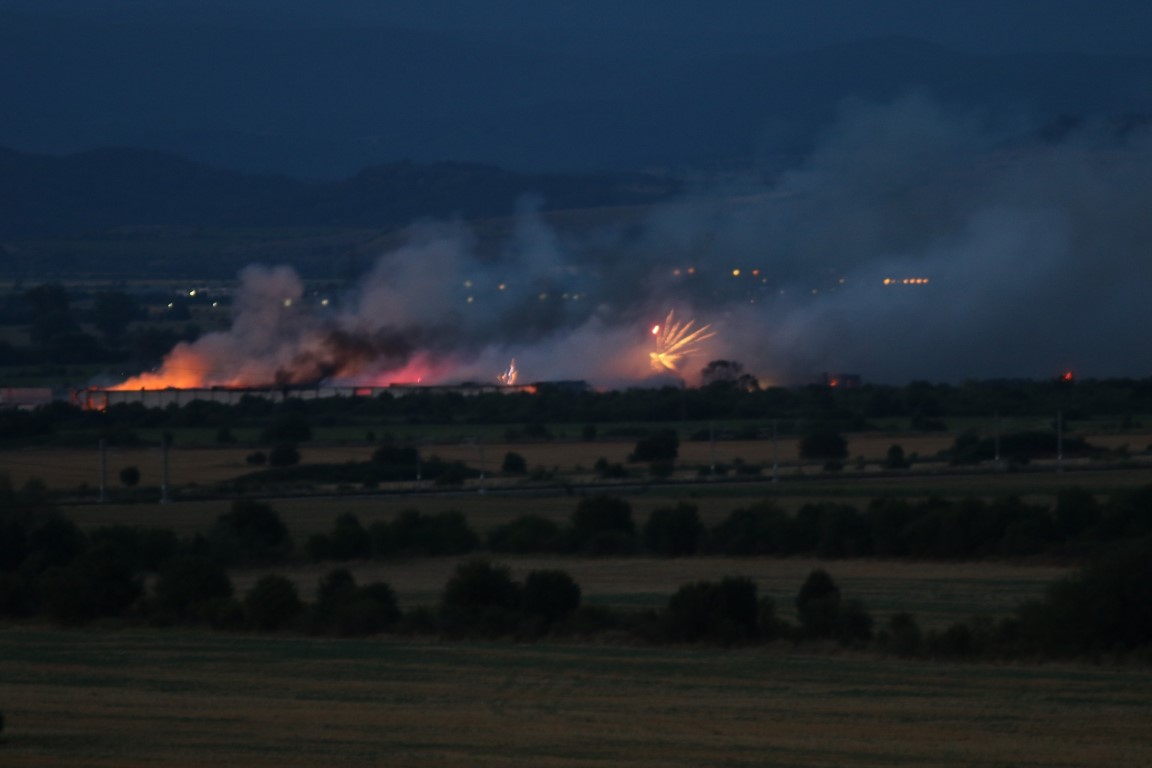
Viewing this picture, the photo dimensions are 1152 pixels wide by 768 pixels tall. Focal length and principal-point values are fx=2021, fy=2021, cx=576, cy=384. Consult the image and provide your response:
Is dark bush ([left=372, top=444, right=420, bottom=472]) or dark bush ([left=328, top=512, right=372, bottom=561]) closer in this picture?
dark bush ([left=328, top=512, right=372, bottom=561])

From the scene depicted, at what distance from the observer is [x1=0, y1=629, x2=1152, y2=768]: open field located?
1842 centimetres

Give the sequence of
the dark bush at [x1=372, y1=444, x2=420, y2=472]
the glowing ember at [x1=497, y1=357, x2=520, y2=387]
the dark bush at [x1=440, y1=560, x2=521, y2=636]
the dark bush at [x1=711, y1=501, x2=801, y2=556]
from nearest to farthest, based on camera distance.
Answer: the dark bush at [x1=440, y1=560, x2=521, y2=636], the dark bush at [x1=711, y1=501, x2=801, y2=556], the dark bush at [x1=372, y1=444, x2=420, y2=472], the glowing ember at [x1=497, y1=357, x2=520, y2=387]

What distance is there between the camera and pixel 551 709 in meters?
20.8

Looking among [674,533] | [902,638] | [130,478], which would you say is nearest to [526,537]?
[674,533]

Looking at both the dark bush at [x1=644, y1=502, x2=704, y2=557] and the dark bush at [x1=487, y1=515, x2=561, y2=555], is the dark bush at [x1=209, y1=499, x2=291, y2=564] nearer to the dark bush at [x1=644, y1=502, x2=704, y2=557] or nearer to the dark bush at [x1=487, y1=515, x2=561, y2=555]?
the dark bush at [x1=487, y1=515, x2=561, y2=555]

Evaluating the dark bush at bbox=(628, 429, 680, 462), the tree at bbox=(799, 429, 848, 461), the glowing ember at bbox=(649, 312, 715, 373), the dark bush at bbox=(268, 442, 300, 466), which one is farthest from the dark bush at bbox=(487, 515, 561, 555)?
the glowing ember at bbox=(649, 312, 715, 373)

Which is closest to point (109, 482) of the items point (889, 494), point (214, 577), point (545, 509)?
point (545, 509)

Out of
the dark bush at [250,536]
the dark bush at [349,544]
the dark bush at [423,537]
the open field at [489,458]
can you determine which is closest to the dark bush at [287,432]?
the open field at [489,458]

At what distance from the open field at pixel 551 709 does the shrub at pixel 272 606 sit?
8.93ft

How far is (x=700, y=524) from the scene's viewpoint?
40.0m

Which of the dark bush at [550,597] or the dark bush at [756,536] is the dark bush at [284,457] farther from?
the dark bush at [550,597]

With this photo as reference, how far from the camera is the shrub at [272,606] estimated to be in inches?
1119

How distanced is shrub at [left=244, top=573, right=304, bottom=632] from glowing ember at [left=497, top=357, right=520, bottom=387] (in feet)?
191

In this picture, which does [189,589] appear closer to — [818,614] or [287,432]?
[818,614]
